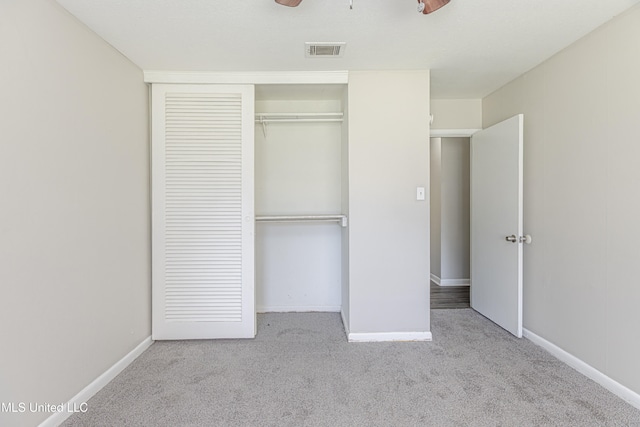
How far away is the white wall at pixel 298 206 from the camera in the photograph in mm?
3348

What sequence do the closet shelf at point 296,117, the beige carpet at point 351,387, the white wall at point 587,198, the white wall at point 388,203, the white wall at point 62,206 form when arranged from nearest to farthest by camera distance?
1. the white wall at point 62,206
2. the beige carpet at point 351,387
3. the white wall at point 587,198
4. the white wall at point 388,203
5. the closet shelf at point 296,117

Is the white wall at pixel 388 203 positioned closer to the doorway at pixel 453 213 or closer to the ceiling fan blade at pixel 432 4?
the ceiling fan blade at pixel 432 4

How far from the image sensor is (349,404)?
72.3 inches

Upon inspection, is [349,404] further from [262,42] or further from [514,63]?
[514,63]

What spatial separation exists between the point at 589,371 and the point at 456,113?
8.28ft

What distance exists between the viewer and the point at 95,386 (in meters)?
1.97

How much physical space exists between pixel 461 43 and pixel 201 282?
2.72m

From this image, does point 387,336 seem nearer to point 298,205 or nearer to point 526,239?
point 526,239

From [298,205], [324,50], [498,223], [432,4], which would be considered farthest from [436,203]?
[432,4]

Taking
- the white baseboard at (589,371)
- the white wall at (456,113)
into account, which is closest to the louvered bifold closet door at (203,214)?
the white wall at (456,113)

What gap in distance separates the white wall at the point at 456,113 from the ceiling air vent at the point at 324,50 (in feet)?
4.95

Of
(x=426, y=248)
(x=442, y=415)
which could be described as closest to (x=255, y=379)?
(x=442, y=415)

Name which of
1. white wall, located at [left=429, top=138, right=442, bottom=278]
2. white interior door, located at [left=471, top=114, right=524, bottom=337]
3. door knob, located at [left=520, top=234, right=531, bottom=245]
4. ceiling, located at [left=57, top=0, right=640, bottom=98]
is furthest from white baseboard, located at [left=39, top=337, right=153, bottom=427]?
white wall, located at [left=429, top=138, right=442, bottom=278]

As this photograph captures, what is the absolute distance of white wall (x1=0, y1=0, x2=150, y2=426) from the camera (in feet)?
4.76
